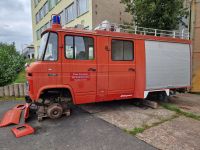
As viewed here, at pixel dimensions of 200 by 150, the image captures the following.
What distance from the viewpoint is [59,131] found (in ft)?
16.1

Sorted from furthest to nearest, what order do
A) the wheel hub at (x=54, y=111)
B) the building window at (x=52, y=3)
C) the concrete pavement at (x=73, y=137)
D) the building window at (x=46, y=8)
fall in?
the building window at (x=46, y=8) → the building window at (x=52, y=3) → the wheel hub at (x=54, y=111) → the concrete pavement at (x=73, y=137)

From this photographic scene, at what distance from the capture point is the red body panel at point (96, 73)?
5.25m

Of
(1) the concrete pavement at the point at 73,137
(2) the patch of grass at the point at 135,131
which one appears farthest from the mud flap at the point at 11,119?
(2) the patch of grass at the point at 135,131

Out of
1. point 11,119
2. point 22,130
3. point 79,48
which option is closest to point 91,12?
point 79,48

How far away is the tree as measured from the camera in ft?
33.6

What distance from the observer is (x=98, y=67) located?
5.93 m

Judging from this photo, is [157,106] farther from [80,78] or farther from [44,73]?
[44,73]

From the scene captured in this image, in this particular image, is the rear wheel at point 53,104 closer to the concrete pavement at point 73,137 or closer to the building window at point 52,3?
the concrete pavement at point 73,137

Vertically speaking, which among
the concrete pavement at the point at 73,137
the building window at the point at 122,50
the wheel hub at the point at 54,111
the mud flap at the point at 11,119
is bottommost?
the concrete pavement at the point at 73,137

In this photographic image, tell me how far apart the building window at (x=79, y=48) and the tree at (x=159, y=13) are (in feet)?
19.4

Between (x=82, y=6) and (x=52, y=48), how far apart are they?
42.3ft

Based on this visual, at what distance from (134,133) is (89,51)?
2.78 m

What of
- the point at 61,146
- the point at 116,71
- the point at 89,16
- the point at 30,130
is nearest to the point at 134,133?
the point at 61,146

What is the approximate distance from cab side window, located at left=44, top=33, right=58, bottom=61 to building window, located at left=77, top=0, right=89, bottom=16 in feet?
37.0
